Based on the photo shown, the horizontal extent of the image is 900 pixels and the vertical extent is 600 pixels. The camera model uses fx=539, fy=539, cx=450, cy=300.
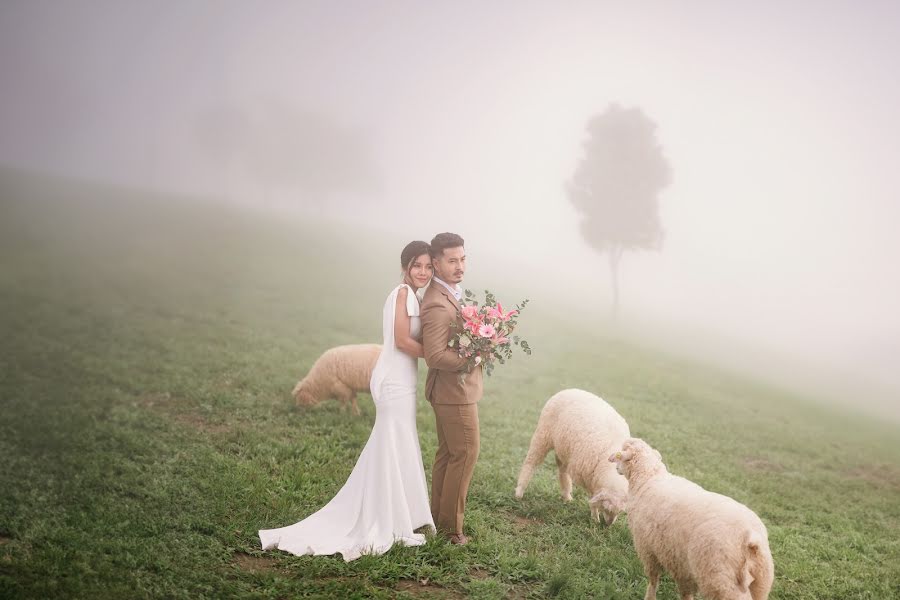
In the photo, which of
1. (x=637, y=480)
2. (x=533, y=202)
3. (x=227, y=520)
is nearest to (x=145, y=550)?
(x=227, y=520)

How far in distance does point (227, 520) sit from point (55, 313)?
16785 millimetres

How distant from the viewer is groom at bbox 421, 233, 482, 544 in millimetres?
5531

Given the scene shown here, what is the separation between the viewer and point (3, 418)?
9602 millimetres

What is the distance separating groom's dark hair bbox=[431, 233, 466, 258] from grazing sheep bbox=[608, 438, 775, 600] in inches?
111

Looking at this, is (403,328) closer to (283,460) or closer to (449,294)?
(449,294)

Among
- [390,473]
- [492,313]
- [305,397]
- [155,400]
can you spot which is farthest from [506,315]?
[155,400]

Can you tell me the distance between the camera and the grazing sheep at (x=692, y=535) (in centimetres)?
427

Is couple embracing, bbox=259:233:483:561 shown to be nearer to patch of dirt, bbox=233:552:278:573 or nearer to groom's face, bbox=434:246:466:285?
groom's face, bbox=434:246:466:285

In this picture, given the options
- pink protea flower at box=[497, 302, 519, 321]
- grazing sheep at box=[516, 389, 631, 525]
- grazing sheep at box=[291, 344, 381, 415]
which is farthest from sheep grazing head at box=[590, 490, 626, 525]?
grazing sheep at box=[291, 344, 381, 415]

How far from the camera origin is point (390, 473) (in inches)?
233

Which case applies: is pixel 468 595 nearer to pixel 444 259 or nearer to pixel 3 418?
pixel 444 259

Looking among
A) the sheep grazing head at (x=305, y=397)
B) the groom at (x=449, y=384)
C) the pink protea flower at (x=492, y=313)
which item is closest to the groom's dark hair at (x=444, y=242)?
the groom at (x=449, y=384)

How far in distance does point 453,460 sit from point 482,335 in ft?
4.93

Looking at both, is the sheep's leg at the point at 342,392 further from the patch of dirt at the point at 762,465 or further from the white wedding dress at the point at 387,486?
the patch of dirt at the point at 762,465
